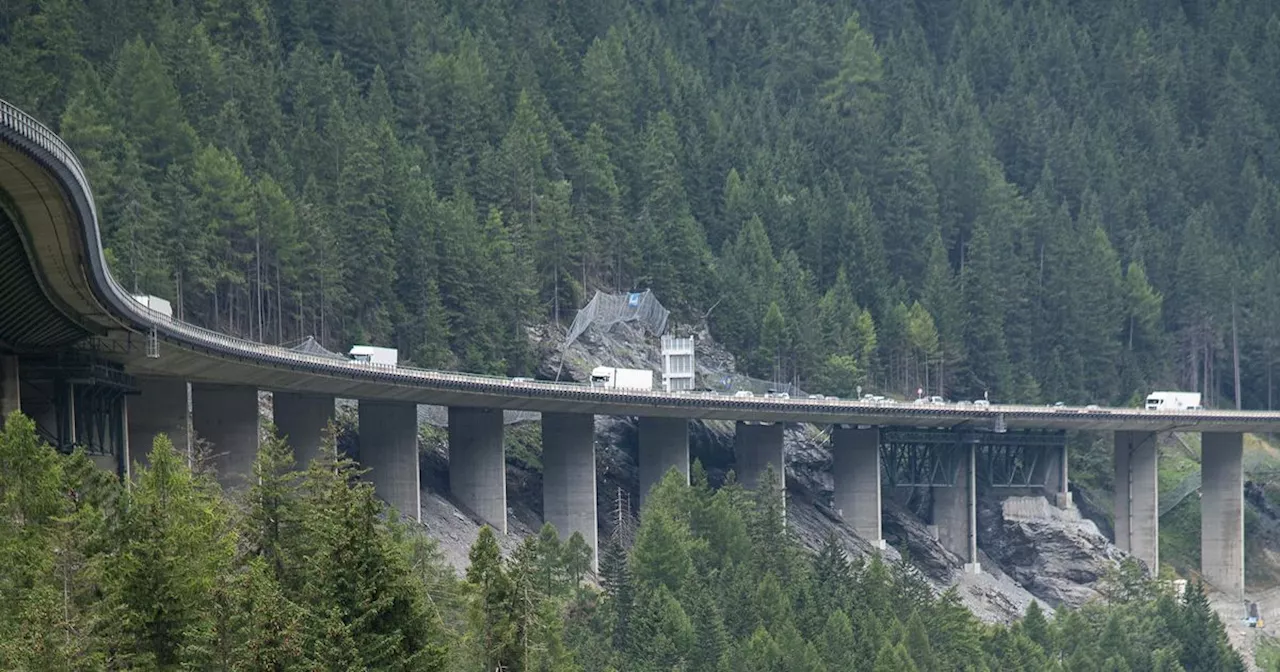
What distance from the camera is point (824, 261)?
196250mm

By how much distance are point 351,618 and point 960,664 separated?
7027 cm

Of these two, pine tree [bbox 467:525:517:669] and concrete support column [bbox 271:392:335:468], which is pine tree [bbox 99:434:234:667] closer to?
pine tree [bbox 467:525:517:669]

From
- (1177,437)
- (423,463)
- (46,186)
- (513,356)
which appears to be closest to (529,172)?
(513,356)

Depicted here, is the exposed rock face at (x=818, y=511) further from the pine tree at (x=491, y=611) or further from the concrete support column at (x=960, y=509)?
the pine tree at (x=491, y=611)

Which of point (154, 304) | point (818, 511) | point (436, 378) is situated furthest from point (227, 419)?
point (818, 511)

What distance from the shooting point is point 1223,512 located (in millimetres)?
176000

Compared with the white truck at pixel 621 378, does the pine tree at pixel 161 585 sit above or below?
below

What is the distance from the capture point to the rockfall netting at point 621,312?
537 ft

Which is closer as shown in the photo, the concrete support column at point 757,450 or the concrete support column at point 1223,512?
the concrete support column at point 757,450

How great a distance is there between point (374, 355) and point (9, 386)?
1694 inches

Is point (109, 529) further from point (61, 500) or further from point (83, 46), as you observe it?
point (83, 46)

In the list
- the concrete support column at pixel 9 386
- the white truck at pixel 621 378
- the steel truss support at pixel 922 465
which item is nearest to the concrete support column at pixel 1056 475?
the steel truss support at pixel 922 465

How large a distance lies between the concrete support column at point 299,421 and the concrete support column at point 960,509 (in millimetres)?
52715

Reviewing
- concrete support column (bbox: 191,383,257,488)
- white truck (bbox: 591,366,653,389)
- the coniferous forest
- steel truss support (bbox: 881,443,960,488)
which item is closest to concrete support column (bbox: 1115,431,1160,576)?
steel truss support (bbox: 881,443,960,488)
